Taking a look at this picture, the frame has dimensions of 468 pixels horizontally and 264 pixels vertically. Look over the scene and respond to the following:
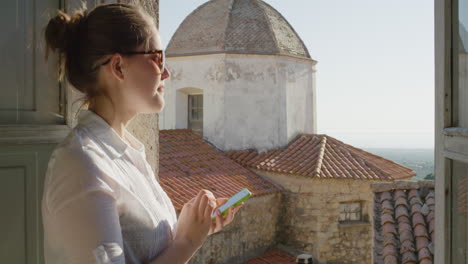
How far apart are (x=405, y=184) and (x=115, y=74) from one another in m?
4.75

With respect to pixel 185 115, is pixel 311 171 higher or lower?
lower

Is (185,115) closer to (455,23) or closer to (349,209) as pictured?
(349,209)

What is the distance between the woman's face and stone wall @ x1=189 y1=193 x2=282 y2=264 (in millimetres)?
7470

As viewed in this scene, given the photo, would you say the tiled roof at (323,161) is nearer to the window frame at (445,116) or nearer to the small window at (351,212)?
the small window at (351,212)

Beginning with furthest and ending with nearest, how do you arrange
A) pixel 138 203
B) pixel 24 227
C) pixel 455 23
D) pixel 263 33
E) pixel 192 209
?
pixel 263 33 → pixel 455 23 → pixel 24 227 → pixel 192 209 → pixel 138 203

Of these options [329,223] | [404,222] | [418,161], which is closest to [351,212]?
[329,223]

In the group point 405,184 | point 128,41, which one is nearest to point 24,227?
point 128,41

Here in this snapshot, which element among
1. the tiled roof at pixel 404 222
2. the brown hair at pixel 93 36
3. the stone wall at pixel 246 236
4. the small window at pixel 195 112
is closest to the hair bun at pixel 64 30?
the brown hair at pixel 93 36

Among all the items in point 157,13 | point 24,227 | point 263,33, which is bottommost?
point 24,227

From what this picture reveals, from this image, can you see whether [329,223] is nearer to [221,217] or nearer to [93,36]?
[221,217]

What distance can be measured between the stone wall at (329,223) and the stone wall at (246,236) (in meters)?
0.61

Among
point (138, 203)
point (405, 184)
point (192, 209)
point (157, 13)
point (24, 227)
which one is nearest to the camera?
point (138, 203)

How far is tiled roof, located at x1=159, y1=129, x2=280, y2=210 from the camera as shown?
9.06 meters

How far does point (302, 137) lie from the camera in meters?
12.8
